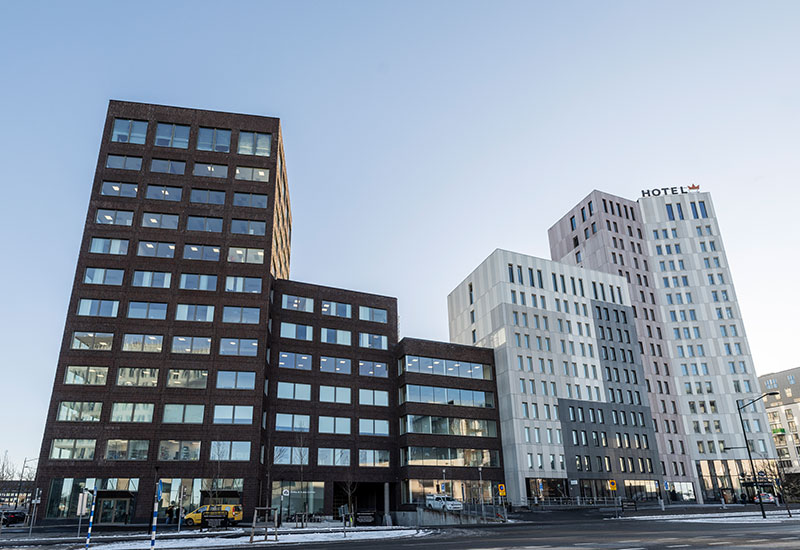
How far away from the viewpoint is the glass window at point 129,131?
69.8 meters

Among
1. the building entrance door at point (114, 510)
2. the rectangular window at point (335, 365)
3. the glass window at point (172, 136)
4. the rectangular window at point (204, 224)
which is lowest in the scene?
the building entrance door at point (114, 510)

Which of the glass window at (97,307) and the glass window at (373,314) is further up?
the glass window at (373,314)

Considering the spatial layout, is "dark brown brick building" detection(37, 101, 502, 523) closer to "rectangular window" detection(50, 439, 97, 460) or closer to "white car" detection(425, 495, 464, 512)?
"rectangular window" detection(50, 439, 97, 460)

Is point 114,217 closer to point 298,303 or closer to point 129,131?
point 129,131

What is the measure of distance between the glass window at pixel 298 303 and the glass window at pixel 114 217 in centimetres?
2087

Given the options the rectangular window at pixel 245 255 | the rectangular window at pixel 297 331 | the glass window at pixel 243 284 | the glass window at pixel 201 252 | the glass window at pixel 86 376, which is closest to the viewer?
the glass window at pixel 86 376

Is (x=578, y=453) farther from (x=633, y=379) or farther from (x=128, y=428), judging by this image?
(x=128, y=428)

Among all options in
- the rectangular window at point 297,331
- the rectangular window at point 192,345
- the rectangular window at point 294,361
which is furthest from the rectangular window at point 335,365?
the rectangular window at point 192,345

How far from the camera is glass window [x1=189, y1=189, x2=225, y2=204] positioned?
6906 cm

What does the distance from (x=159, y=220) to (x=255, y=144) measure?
16413 millimetres

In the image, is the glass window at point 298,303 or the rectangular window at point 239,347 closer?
the rectangular window at point 239,347

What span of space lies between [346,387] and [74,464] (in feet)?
101

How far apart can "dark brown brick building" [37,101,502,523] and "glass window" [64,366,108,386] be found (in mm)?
136

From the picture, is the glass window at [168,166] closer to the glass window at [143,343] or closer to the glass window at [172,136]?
the glass window at [172,136]
